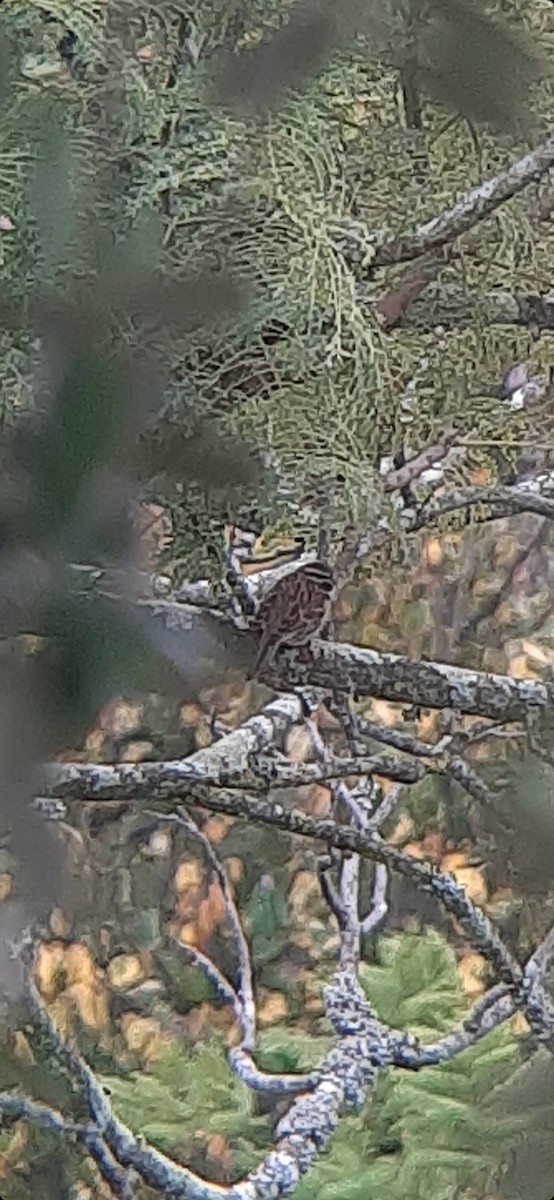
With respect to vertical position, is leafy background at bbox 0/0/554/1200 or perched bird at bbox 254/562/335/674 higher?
leafy background at bbox 0/0/554/1200

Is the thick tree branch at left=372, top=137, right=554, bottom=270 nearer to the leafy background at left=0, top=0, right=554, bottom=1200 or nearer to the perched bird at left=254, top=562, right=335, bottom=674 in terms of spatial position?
the leafy background at left=0, top=0, right=554, bottom=1200

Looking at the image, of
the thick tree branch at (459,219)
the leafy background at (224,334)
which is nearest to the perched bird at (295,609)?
the leafy background at (224,334)

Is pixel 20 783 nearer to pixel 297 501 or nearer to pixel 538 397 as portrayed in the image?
pixel 297 501

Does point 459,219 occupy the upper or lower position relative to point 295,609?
upper

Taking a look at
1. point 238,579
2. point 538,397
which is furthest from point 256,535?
point 538,397

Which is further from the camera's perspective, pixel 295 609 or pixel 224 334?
pixel 295 609

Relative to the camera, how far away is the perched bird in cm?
49

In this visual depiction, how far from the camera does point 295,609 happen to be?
1.71 ft

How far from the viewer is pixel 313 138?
40cm

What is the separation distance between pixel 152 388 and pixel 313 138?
11 centimetres

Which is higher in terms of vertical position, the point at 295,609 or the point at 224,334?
the point at 224,334

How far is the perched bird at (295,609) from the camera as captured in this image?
49 centimetres

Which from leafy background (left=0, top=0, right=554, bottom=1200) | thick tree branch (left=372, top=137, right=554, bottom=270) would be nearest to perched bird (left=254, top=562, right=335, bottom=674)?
leafy background (left=0, top=0, right=554, bottom=1200)

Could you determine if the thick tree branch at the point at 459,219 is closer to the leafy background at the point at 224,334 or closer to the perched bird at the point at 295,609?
the leafy background at the point at 224,334
